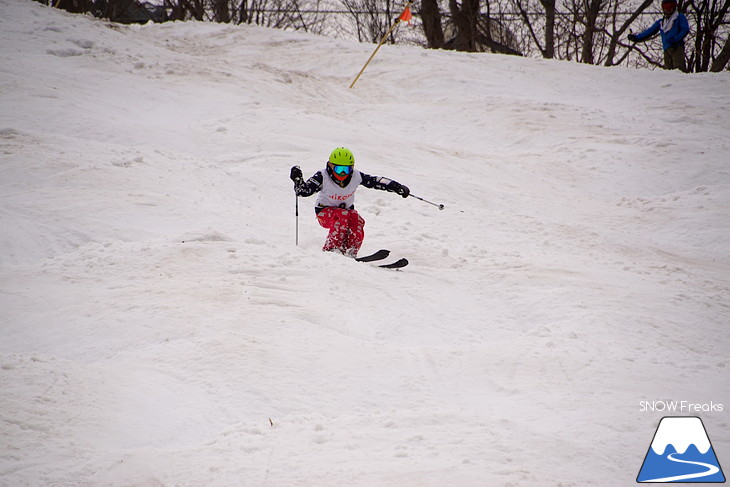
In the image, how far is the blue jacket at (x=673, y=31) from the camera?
49.7ft

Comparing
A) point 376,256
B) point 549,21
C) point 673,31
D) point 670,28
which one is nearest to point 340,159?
point 376,256

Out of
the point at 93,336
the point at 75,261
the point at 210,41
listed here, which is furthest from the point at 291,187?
the point at 210,41

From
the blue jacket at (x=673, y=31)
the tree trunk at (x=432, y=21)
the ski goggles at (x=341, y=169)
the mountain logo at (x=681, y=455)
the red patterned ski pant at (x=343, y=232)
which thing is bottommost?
the mountain logo at (x=681, y=455)

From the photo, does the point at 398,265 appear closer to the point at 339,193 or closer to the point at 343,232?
the point at 343,232

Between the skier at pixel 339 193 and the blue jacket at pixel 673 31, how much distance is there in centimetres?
1172

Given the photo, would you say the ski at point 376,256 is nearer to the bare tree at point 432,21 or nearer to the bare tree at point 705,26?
the bare tree at point 432,21

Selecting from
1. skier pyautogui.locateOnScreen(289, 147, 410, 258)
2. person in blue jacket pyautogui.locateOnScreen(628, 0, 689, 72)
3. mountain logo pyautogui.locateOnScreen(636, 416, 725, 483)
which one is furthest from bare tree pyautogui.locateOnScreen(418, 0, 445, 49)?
mountain logo pyautogui.locateOnScreen(636, 416, 725, 483)

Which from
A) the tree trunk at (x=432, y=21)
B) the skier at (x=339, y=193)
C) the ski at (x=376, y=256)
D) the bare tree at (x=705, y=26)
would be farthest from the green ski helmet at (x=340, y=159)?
the bare tree at (x=705, y=26)

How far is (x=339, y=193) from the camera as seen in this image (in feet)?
22.6

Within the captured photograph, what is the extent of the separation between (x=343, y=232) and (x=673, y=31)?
13.1m

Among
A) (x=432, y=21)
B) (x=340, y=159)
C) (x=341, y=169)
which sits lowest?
(x=341, y=169)

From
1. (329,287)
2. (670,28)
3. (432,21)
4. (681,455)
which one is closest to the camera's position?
(681,455)

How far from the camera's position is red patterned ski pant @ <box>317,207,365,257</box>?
679 cm

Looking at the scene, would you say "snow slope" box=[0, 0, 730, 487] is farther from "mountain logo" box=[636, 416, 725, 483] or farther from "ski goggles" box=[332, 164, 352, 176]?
"ski goggles" box=[332, 164, 352, 176]
